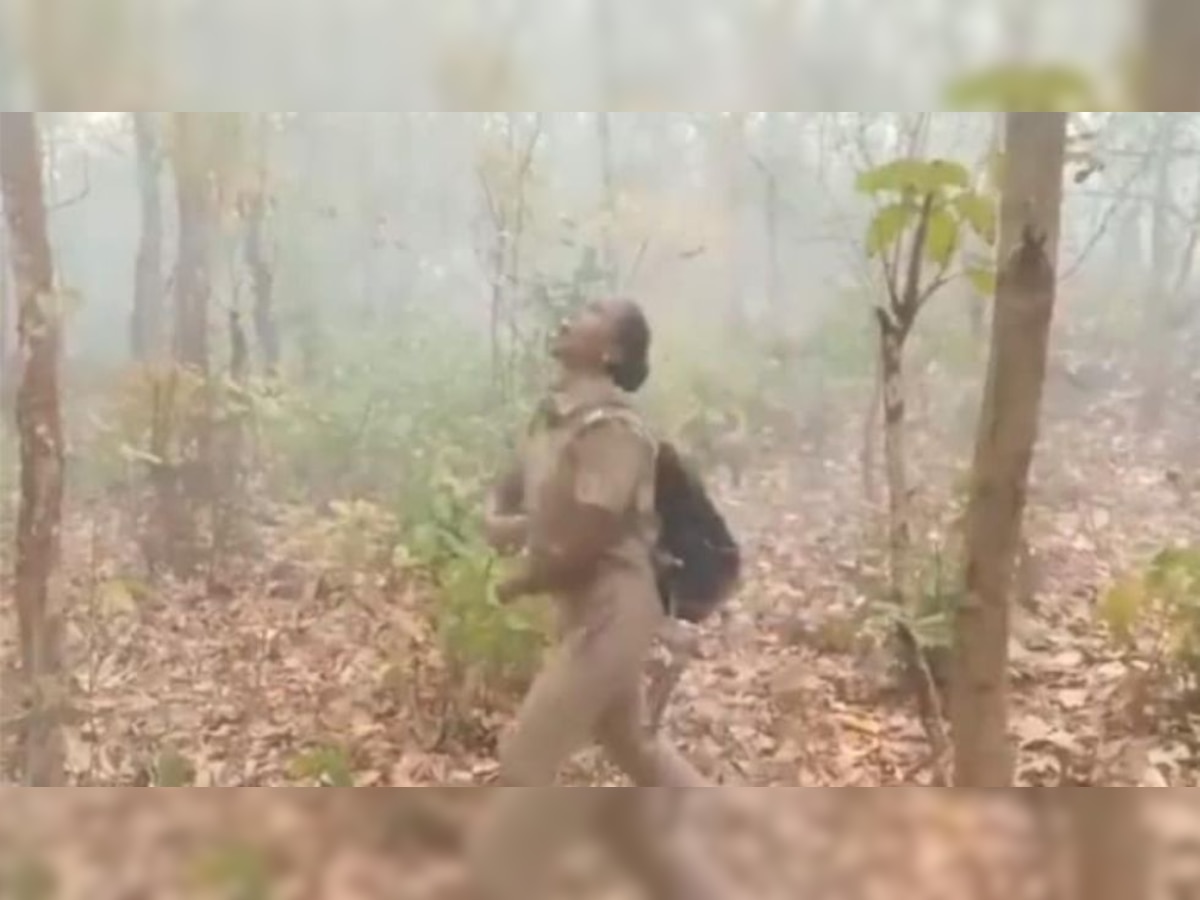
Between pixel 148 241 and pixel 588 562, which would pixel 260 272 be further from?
pixel 588 562

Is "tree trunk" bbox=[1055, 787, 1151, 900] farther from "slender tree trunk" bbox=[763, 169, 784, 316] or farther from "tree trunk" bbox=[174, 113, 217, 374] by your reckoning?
"tree trunk" bbox=[174, 113, 217, 374]

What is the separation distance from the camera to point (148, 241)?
1334mm

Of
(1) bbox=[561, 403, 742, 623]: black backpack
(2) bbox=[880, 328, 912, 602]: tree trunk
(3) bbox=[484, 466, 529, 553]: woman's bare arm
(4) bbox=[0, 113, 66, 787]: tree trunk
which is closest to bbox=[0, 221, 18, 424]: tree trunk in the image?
(4) bbox=[0, 113, 66, 787]: tree trunk

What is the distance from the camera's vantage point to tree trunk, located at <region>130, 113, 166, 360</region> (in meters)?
1.33

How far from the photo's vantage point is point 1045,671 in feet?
4.56

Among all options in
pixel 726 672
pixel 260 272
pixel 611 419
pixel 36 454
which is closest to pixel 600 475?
pixel 611 419

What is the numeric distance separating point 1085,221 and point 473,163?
0.48 m

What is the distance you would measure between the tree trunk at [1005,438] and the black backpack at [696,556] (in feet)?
0.64

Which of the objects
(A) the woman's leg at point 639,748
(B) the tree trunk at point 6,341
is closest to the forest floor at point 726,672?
(A) the woman's leg at point 639,748

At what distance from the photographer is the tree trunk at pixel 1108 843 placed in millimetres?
1404

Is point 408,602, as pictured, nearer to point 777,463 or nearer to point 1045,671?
point 777,463

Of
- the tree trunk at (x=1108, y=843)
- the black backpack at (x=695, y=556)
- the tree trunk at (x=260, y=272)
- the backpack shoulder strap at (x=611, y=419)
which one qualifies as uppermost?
the tree trunk at (x=260, y=272)

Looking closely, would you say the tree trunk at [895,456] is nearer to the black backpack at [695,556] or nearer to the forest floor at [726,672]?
the forest floor at [726,672]

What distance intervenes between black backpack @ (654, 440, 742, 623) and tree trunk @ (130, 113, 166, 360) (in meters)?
0.42
